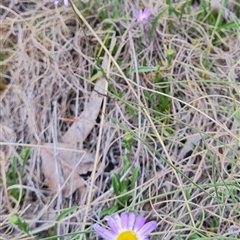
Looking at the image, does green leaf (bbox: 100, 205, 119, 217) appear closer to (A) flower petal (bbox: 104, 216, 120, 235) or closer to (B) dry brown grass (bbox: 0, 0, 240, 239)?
(B) dry brown grass (bbox: 0, 0, 240, 239)

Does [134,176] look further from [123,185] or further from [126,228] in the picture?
[126,228]

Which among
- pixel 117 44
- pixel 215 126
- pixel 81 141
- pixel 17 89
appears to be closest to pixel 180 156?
pixel 215 126

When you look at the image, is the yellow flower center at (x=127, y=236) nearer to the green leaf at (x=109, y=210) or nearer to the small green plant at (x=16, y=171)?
the green leaf at (x=109, y=210)

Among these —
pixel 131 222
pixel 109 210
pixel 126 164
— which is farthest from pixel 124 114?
pixel 131 222

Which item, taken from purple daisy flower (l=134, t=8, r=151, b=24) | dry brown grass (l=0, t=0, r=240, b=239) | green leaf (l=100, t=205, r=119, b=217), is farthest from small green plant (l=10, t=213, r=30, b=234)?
purple daisy flower (l=134, t=8, r=151, b=24)

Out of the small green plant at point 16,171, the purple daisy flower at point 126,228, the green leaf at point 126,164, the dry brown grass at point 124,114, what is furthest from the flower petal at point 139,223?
the small green plant at point 16,171

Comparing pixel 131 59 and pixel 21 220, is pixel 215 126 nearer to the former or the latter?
pixel 131 59
